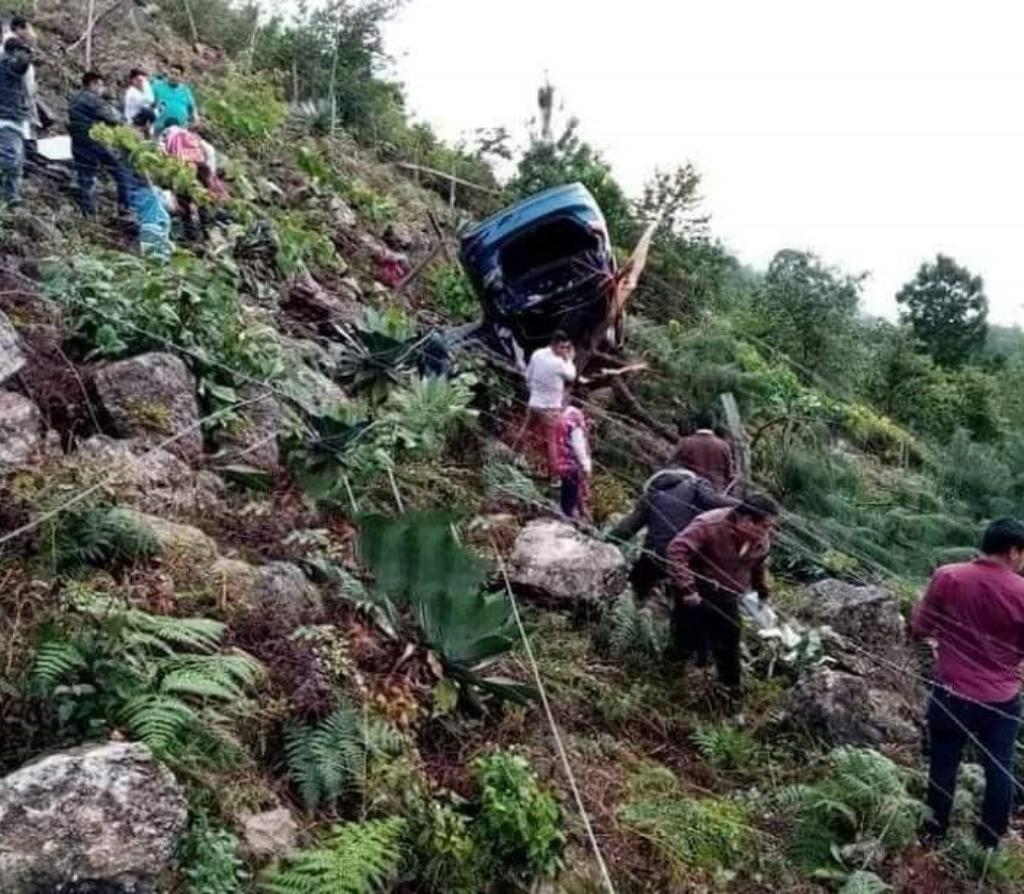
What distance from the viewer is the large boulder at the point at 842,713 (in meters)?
5.57

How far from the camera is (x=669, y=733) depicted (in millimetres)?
5488

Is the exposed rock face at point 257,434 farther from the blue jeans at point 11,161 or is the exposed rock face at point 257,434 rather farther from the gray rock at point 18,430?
the blue jeans at point 11,161

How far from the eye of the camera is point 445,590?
4621 mm

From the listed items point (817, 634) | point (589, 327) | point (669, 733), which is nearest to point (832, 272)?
point (589, 327)

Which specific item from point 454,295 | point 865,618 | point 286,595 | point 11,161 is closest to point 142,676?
point 286,595

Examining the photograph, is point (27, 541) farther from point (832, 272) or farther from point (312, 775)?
point (832, 272)

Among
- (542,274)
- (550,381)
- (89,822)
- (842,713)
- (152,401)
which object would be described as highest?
(542,274)

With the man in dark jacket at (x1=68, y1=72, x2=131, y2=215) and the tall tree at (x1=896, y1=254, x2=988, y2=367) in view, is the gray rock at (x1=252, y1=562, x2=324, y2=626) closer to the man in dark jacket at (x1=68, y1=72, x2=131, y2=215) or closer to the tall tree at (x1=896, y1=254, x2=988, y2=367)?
the man in dark jacket at (x1=68, y1=72, x2=131, y2=215)

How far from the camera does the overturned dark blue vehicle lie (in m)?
9.20

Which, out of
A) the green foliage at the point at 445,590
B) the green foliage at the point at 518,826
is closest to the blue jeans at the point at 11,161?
the green foliage at the point at 445,590

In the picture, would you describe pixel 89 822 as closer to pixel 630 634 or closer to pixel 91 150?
pixel 630 634

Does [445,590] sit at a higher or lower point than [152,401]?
lower

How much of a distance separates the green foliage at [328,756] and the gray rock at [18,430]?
6.08 feet

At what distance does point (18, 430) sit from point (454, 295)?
24.6 feet
